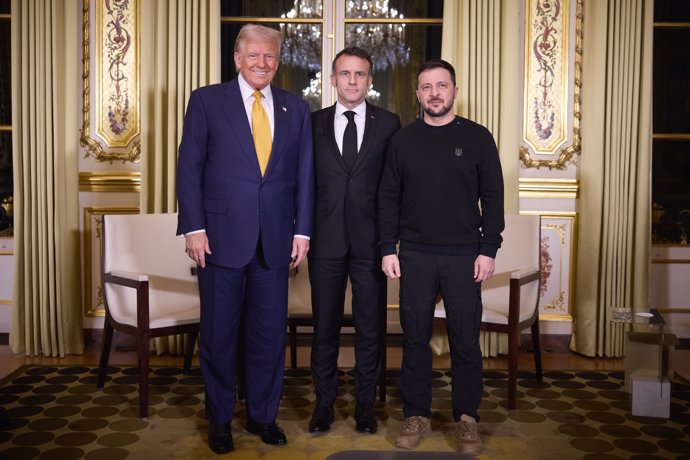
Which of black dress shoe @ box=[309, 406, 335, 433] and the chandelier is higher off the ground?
the chandelier

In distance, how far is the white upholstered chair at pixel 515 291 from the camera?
10.3ft

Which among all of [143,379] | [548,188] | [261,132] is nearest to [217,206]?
[261,132]

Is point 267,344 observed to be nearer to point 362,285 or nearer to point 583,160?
point 362,285

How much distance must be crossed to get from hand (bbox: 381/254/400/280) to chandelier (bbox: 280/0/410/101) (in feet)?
6.53

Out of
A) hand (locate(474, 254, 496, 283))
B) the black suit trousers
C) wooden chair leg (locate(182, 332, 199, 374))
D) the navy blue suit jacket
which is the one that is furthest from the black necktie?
wooden chair leg (locate(182, 332, 199, 374))

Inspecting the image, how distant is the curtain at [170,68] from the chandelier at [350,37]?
0.54 meters

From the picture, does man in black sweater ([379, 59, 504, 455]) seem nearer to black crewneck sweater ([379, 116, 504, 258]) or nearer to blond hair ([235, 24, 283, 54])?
black crewneck sweater ([379, 116, 504, 258])

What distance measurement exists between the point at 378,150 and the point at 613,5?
7.08 feet

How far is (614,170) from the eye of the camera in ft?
13.0

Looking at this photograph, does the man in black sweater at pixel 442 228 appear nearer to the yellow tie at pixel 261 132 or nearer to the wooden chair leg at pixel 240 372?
the yellow tie at pixel 261 132

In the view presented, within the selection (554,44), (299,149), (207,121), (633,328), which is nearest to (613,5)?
(554,44)

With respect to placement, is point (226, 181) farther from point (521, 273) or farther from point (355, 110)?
point (521, 273)

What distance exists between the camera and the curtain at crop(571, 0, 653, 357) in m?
3.94

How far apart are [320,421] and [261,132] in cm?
118
